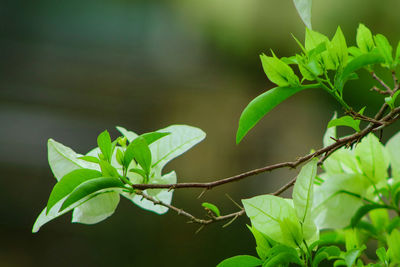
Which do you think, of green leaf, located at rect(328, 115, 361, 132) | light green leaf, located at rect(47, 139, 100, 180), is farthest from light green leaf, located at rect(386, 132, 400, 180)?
light green leaf, located at rect(47, 139, 100, 180)

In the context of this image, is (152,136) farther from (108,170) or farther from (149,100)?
(149,100)

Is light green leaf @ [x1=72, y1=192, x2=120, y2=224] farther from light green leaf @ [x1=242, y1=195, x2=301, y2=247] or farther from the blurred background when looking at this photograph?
the blurred background

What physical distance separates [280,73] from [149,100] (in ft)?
8.58

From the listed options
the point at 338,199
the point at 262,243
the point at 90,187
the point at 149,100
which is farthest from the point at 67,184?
the point at 149,100

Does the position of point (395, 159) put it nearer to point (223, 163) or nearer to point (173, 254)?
point (173, 254)

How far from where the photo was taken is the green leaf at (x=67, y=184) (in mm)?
280

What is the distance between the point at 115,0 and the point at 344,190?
2961 mm

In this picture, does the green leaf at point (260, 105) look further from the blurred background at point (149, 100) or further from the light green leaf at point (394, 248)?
the blurred background at point (149, 100)

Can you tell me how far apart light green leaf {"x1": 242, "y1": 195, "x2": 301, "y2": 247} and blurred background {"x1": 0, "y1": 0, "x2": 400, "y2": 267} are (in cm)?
213

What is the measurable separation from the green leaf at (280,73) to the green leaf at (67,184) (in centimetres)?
12

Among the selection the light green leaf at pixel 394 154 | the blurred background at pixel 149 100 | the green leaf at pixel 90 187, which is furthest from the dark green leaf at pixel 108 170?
the blurred background at pixel 149 100

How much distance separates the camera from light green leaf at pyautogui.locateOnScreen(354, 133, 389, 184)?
1.30 ft

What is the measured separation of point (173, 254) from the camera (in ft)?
8.11

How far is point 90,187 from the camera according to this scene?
281 millimetres
